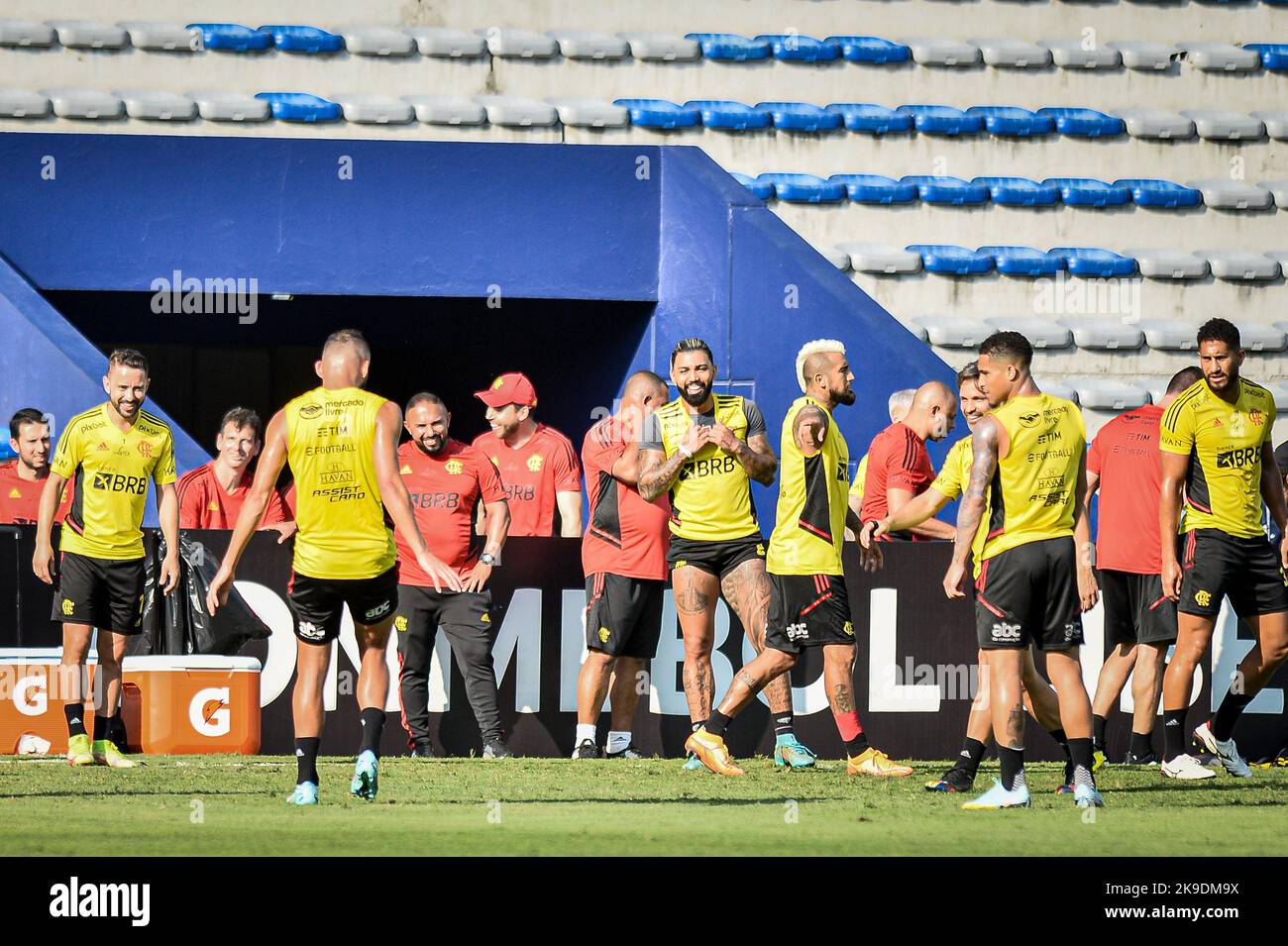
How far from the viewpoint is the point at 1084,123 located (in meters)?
15.1

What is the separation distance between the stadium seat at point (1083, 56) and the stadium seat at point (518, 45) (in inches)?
175

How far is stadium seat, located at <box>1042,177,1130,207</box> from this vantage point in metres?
14.7

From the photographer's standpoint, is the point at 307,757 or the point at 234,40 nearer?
the point at 307,757

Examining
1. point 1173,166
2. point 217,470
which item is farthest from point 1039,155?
point 217,470

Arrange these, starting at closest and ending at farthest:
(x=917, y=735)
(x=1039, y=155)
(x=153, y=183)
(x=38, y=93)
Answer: (x=917, y=735) → (x=153, y=183) → (x=38, y=93) → (x=1039, y=155)

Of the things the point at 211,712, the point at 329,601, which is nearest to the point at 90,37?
the point at 211,712

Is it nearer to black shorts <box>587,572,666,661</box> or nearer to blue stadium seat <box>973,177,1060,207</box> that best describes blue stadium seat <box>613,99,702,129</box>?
blue stadium seat <box>973,177,1060,207</box>

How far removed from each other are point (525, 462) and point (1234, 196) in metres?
7.40

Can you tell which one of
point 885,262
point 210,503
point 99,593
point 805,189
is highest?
point 805,189

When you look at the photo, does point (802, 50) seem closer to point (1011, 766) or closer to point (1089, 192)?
point (1089, 192)

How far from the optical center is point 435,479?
10.3 m

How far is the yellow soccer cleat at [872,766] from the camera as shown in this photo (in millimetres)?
8578
